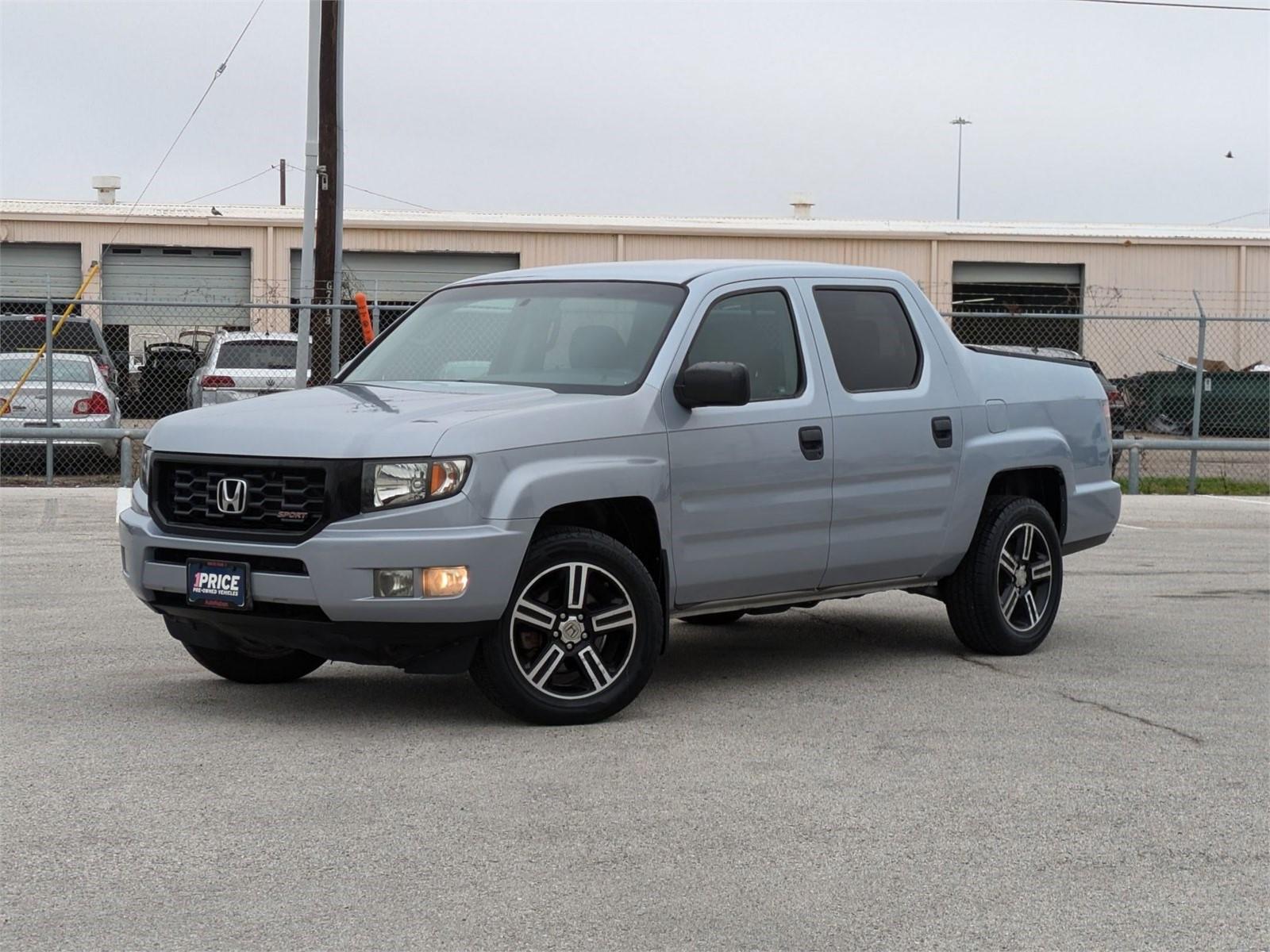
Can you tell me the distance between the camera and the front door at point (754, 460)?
283 inches

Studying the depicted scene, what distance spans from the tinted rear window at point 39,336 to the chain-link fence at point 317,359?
0.02 metres

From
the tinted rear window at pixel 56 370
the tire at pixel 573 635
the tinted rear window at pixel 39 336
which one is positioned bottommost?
the tire at pixel 573 635

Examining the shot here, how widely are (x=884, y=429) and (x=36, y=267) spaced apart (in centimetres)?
2990

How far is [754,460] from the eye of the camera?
7.38 meters

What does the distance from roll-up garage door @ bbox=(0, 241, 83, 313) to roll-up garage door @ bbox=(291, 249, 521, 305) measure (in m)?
4.27

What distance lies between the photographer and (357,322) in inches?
898

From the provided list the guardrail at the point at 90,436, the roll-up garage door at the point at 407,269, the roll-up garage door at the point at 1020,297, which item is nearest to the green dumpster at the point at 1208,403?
the roll-up garage door at the point at 1020,297

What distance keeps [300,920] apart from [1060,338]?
3411 cm

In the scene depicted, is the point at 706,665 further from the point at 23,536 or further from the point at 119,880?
the point at 23,536

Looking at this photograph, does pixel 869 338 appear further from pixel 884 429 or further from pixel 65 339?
pixel 65 339

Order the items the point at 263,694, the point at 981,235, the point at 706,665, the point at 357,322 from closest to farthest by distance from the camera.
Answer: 1. the point at 263,694
2. the point at 706,665
3. the point at 357,322
4. the point at 981,235

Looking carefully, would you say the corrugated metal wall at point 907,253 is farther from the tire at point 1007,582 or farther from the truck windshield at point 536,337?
the truck windshield at point 536,337

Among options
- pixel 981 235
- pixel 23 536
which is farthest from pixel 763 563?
pixel 981 235

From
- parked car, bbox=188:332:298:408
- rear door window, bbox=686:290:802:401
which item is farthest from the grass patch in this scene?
rear door window, bbox=686:290:802:401
